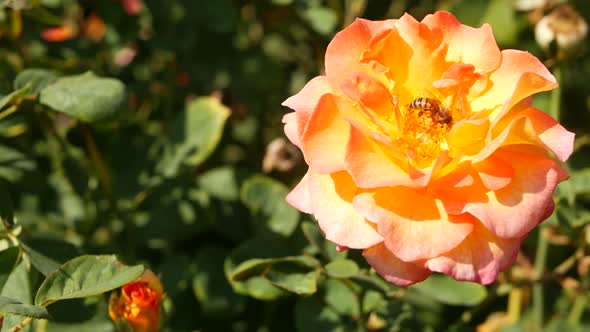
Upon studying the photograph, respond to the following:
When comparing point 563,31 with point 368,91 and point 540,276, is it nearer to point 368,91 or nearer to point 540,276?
point 540,276

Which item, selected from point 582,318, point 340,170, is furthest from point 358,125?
point 582,318

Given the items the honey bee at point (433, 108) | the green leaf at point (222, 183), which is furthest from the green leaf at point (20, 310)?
the green leaf at point (222, 183)

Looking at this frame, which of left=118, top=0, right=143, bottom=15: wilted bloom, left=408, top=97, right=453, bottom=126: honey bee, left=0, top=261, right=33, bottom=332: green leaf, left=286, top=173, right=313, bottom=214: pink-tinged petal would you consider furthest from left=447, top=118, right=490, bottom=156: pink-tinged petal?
left=118, top=0, right=143, bottom=15: wilted bloom

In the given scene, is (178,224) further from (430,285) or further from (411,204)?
(411,204)

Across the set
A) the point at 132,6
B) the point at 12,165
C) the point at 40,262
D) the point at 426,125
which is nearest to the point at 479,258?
the point at 426,125

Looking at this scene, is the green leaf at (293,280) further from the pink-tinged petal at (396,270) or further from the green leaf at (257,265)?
the pink-tinged petal at (396,270)

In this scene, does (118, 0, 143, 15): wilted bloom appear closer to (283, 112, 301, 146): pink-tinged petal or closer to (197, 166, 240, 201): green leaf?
(197, 166, 240, 201): green leaf
